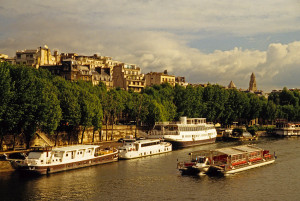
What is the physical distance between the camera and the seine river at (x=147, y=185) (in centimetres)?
5244

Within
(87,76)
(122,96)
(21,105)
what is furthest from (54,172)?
(87,76)

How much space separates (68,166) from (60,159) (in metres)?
2.00

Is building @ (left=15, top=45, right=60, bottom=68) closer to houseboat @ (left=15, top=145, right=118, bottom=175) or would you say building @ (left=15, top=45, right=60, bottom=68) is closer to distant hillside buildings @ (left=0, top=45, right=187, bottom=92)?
distant hillside buildings @ (left=0, top=45, right=187, bottom=92)

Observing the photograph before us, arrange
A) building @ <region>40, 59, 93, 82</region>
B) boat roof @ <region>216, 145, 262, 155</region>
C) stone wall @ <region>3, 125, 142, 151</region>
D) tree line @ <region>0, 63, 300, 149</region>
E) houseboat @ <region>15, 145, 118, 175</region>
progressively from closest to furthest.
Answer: houseboat @ <region>15, 145, 118, 175</region>, boat roof @ <region>216, 145, 262, 155</region>, tree line @ <region>0, 63, 300, 149</region>, stone wall @ <region>3, 125, 142, 151</region>, building @ <region>40, 59, 93, 82</region>

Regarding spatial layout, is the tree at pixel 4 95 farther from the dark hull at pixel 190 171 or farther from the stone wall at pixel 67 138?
the dark hull at pixel 190 171

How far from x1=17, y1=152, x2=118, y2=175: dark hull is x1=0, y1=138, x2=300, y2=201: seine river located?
44.2 inches

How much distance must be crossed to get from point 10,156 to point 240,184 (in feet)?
123

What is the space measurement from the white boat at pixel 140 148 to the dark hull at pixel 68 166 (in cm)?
392

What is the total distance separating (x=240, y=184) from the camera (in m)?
60.2

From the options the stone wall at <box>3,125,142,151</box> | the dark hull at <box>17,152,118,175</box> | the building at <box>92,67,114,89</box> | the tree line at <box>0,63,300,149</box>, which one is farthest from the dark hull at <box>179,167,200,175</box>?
the building at <box>92,67,114,89</box>

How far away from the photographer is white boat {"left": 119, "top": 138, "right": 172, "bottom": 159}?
82.4 metres

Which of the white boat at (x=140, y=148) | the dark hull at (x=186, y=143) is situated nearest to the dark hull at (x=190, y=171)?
the white boat at (x=140, y=148)

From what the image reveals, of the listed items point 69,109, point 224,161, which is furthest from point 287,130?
point 69,109

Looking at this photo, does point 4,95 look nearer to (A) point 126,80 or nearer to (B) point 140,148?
(B) point 140,148
